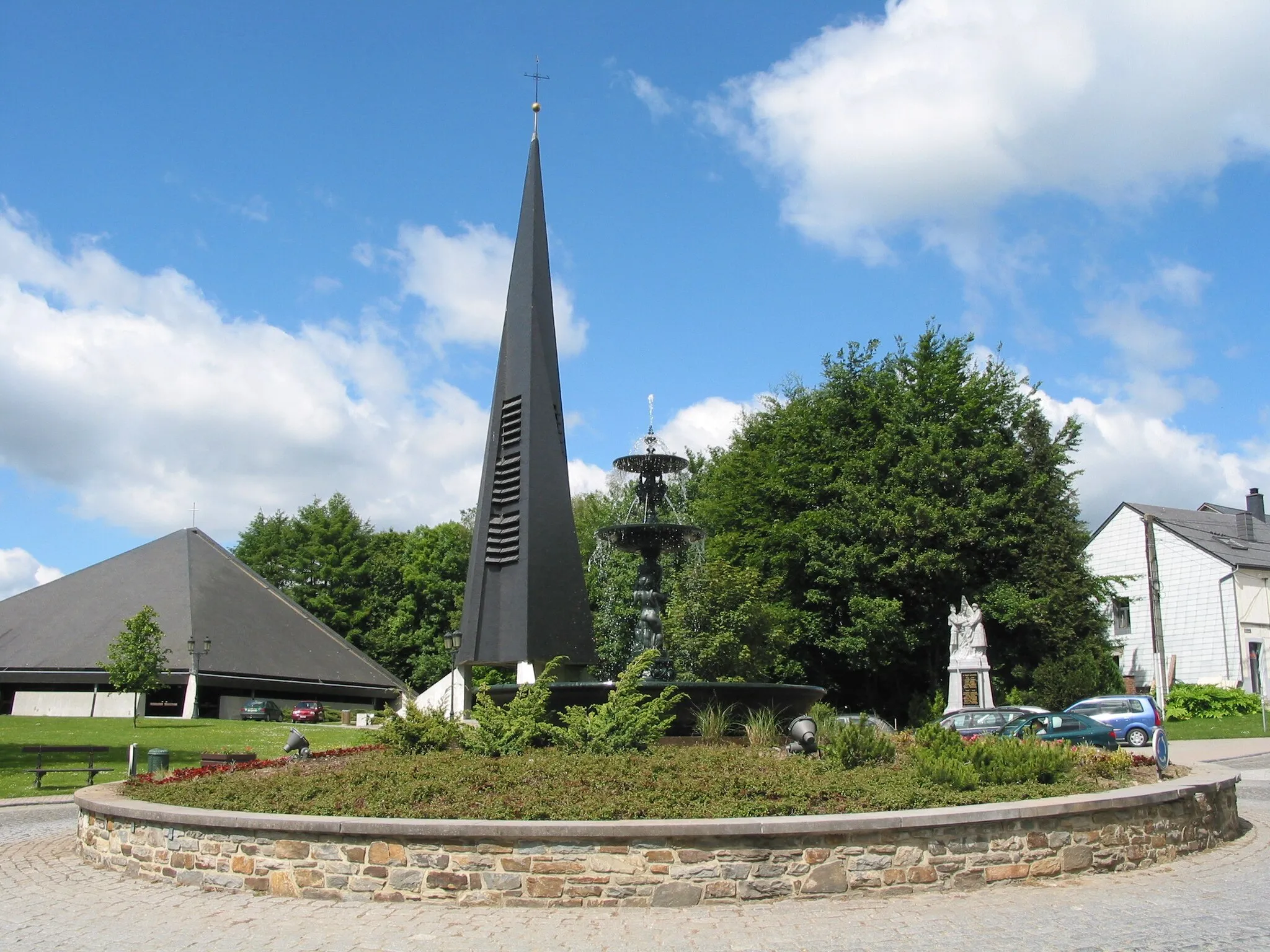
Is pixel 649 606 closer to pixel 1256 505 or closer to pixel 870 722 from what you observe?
pixel 870 722

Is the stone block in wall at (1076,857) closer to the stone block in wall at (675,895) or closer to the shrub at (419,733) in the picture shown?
the stone block in wall at (675,895)

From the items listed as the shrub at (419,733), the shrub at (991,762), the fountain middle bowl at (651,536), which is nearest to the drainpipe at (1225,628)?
the fountain middle bowl at (651,536)

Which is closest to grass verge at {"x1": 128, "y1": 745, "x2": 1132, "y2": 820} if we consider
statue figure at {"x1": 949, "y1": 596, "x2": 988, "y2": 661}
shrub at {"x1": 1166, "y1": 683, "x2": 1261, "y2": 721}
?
statue figure at {"x1": 949, "y1": 596, "x2": 988, "y2": 661}

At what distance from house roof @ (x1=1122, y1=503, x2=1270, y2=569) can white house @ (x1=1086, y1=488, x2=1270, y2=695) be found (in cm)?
6

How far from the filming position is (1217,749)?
24031 mm

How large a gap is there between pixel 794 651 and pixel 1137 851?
27.4 metres

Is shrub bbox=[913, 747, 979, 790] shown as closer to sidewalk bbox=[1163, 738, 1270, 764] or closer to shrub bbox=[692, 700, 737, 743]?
shrub bbox=[692, 700, 737, 743]

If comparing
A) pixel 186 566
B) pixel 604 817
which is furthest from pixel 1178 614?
pixel 186 566

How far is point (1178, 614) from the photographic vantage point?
41125mm

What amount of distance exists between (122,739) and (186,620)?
1830 cm

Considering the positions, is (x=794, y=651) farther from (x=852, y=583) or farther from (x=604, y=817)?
(x=604, y=817)

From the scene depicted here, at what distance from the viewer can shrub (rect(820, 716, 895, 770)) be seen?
35.1ft

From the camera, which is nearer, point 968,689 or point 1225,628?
point 968,689

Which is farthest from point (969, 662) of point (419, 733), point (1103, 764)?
point (419, 733)
